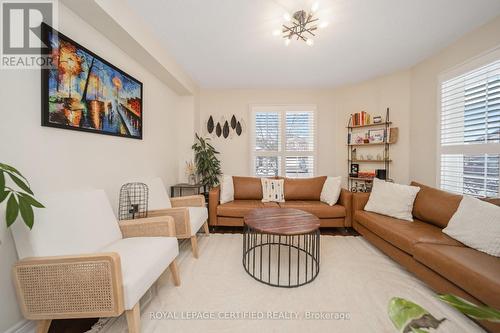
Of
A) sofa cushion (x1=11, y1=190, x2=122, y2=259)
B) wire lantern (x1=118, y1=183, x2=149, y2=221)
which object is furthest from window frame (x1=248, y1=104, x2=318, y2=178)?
sofa cushion (x1=11, y1=190, x2=122, y2=259)

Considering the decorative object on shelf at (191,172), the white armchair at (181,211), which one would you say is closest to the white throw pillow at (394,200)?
the white armchair at (181,211)

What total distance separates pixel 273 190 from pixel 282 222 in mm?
1408

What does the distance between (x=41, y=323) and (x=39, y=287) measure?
26 centimetres

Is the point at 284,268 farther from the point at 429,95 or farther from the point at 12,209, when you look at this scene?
the point at 429,95

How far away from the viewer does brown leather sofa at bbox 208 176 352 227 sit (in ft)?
10.0

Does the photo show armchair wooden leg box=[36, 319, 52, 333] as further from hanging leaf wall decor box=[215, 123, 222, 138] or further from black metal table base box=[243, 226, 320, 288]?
hanging leaf wall decor box=[215, 123, 222, 138]

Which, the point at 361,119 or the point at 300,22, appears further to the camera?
the point at 361,119

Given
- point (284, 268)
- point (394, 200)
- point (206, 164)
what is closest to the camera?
point (284, 268)

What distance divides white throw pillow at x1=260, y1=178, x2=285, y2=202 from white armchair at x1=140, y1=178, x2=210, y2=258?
110 cm

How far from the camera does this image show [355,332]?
53.9 inches

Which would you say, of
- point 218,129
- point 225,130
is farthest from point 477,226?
point 218,129

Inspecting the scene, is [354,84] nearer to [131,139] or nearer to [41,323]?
[131,139]

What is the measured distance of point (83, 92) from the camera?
5.86ft

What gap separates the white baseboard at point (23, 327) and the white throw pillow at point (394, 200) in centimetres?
339
